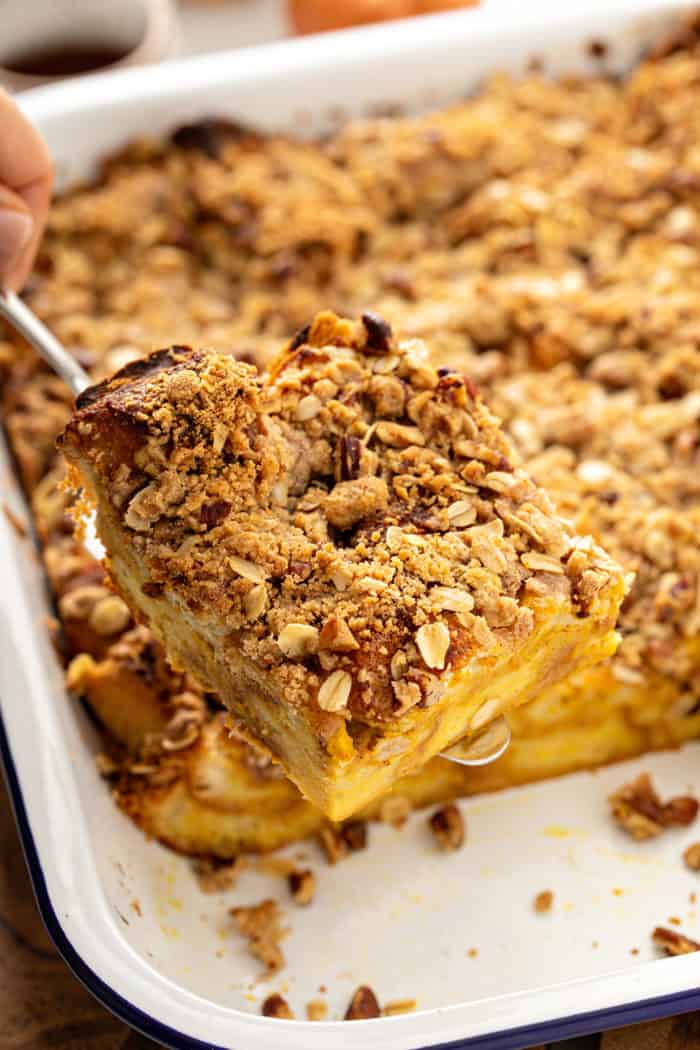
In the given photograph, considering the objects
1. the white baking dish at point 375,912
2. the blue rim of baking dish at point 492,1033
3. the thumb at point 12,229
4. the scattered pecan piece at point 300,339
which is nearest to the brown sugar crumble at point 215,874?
the white baking dish at point 375,912

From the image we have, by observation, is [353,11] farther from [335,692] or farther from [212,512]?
[335,692]

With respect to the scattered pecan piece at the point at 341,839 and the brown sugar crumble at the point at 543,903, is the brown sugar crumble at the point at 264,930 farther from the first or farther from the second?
the brown sugar crumble at the point at 543,903

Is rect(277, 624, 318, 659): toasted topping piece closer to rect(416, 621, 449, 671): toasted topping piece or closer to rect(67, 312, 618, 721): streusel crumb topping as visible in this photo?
rect(67, 312, 618, 721): streusel crumb topping

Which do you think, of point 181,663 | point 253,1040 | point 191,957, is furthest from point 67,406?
point 253,1040

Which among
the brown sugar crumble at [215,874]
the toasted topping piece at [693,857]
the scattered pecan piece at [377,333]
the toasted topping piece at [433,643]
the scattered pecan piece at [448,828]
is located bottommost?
the toasted topping piece at [693,857]

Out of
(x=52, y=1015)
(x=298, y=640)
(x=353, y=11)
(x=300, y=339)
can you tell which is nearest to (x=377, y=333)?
(x=300, y=339)
